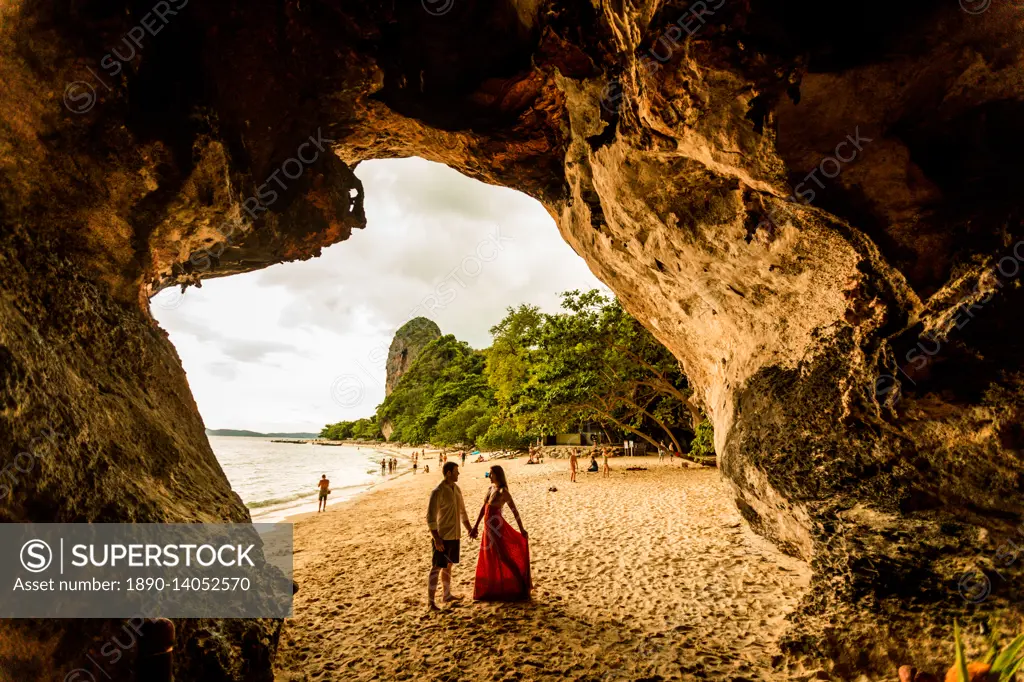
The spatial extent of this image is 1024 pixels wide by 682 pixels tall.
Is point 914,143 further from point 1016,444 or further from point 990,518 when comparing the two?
point 990,518

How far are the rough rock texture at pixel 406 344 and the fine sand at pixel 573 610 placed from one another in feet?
246

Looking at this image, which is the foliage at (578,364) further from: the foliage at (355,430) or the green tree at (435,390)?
the foliage at (355,430)

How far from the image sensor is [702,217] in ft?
14.1

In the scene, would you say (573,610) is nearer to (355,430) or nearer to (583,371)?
(583,371)

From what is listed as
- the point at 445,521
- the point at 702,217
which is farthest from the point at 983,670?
the point at 445,521

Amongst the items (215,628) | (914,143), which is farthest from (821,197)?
(215,628)

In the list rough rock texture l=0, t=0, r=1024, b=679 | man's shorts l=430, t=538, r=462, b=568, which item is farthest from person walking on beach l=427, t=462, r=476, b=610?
rough rock texture l=0, t=0, r=1024, b=679

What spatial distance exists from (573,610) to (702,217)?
455 centimetres

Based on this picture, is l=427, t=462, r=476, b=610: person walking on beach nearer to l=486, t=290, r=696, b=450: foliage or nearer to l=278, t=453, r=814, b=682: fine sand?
l=278, t=453, r=814, b=682: fine sand

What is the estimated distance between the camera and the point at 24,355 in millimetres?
2590

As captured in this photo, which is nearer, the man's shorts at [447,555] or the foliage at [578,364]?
the man's shorts at [447,555]

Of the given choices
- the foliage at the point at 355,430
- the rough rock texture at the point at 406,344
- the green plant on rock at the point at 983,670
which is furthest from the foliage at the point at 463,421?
the foliage at the point at 355,430

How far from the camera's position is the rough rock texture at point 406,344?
270 ft

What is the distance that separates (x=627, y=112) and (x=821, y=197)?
1.85m
